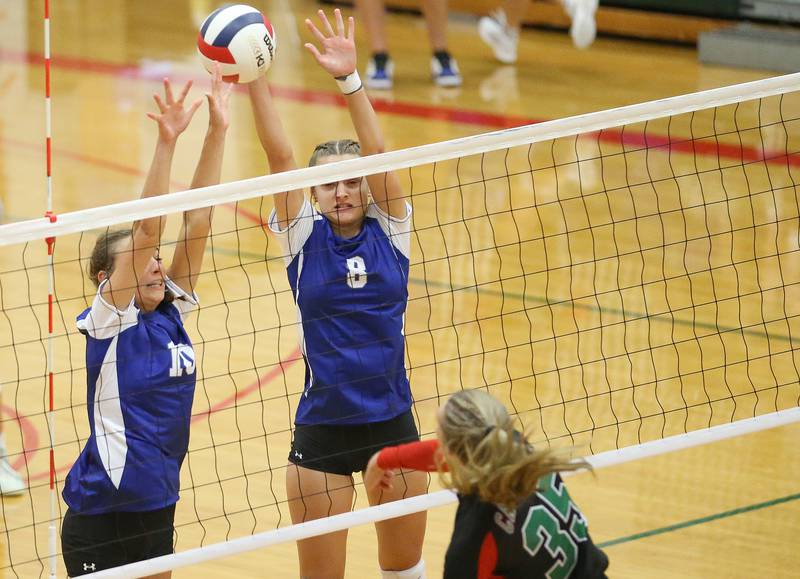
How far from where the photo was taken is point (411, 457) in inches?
135

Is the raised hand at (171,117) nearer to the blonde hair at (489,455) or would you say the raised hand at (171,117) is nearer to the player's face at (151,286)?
the player's face at (151,286)

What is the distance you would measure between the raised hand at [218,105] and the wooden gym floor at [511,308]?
141 cm

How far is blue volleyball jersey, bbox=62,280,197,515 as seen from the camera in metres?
3.82

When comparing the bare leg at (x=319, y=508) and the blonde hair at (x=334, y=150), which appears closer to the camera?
the bare leg at (x=319, y=508)

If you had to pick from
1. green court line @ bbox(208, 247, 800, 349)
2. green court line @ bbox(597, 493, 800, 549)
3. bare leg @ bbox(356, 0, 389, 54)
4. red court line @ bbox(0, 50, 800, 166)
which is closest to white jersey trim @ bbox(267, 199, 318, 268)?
green court line @ bbox(597, 493, 800, 549)

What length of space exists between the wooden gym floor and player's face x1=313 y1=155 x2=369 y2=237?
3.53ft

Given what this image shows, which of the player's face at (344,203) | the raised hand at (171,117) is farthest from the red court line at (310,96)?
the raised hand at (171,117)

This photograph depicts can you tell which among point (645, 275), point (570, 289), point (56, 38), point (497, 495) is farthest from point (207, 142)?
point (56, 38)

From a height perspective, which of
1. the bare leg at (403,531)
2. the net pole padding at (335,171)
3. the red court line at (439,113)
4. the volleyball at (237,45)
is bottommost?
the bare leg at (403,531)

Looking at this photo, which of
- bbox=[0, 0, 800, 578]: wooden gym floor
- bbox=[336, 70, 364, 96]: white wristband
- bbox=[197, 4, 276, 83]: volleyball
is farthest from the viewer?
bbox=[0, 0, 800, 578]: wooden gym floor

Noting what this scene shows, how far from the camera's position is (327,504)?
4.17 m

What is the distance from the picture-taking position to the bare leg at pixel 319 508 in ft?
13.7

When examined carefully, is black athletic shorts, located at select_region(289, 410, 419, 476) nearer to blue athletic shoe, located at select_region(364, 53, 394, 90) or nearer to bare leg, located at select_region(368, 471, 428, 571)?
bare leg, located at select_region(368, 471, 428, 571)

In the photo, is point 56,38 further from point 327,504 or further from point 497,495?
point 497,495
